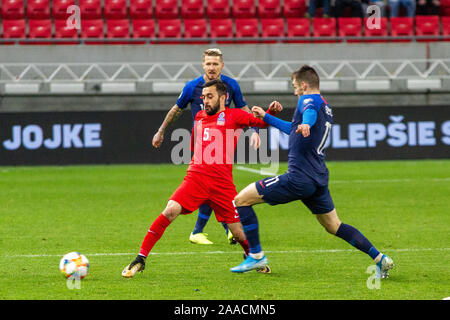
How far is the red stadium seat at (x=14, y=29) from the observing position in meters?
22.9

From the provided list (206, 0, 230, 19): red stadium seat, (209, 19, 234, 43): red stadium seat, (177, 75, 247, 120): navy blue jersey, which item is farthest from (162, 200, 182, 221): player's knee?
(206, 0, 230, 19): red stadium seat

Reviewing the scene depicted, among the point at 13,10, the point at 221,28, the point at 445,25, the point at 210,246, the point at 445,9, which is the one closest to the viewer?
the point at 210,246

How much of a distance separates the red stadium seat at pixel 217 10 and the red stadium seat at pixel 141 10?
6.18 ft

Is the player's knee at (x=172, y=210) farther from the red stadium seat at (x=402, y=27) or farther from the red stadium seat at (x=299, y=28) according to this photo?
the red stadium seat at (x=402, y=27)

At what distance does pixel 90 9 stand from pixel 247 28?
197 inches

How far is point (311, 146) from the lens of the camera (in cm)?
651

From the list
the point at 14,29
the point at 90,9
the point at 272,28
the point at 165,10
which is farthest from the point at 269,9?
the point at 14,29

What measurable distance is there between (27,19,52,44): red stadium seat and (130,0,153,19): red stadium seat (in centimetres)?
268

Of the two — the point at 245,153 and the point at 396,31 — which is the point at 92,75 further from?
the point at 396,31

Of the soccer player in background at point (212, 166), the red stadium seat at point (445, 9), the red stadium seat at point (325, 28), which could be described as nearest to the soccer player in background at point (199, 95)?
the soccer player in background at point (212, 166)

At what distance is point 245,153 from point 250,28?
613cm

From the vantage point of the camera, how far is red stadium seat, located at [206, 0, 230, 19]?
24469mm

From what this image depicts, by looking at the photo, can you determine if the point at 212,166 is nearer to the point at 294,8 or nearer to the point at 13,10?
the point at 294,8
